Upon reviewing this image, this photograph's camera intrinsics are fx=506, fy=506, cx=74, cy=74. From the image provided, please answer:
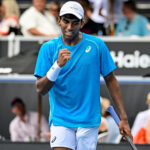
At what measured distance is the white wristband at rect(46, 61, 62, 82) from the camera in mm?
3723

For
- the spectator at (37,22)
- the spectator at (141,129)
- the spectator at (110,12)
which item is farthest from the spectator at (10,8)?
the spectator at (141,129)

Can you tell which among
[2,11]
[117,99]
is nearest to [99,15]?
[2,11]

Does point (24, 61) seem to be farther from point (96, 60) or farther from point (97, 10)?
point (96, 60)

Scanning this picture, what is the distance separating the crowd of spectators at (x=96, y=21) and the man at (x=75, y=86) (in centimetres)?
473

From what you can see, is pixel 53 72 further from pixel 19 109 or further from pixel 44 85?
pixel 19 109

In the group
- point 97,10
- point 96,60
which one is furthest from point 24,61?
point 96,60

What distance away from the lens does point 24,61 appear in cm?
772

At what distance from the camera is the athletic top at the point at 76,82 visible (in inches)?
154

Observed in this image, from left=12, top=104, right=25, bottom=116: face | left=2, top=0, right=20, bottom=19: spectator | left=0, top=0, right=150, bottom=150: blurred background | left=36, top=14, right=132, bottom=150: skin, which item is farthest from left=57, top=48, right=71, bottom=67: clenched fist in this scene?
left=2, top=0, right=20, bottom=19: spectator

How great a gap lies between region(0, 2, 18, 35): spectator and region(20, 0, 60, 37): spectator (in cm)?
29

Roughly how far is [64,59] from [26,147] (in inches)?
125

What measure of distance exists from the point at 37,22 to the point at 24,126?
2.04 m

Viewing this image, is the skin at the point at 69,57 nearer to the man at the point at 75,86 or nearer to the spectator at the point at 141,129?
the man at the point at 75,86

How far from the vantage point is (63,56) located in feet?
12.0
